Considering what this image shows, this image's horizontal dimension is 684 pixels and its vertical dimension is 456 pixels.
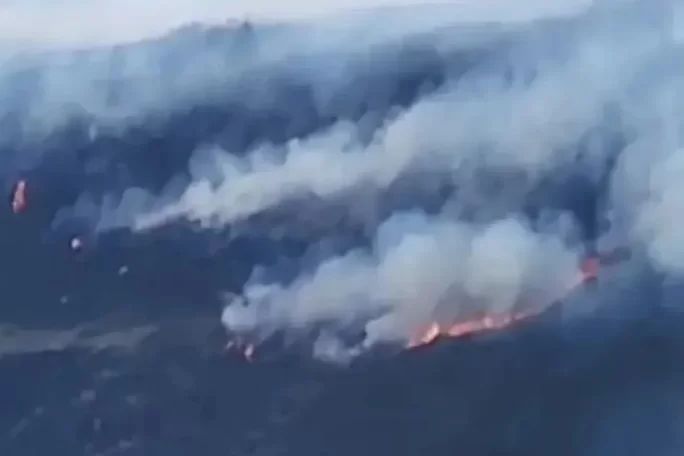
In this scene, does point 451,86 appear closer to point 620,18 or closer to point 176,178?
point 620,18

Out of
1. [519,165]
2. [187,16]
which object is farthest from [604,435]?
[187,16]

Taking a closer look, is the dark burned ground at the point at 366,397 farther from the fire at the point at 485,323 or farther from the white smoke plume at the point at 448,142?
the white smoke plume at the point at 448,142

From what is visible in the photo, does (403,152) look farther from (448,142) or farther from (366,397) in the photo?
(366,397)

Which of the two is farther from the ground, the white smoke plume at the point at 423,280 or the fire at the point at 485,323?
the white smoke plume at the point at 423,280

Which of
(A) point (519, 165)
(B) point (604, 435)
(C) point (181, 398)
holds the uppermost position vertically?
(A) point (519, 165)

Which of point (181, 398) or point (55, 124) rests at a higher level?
point (55, 124)

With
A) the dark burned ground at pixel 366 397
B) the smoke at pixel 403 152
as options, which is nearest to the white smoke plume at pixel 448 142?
the smoke at pixel 403 152

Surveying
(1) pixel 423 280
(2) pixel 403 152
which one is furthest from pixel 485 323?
(2) pixel 403 152

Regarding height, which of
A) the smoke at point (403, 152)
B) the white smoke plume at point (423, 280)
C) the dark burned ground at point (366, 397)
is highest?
the smoke at point (403, 152)
